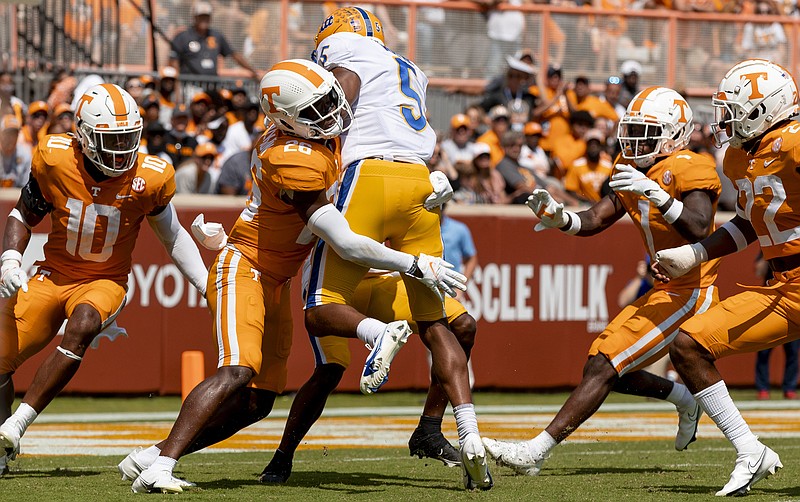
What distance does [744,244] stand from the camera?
6.06 m

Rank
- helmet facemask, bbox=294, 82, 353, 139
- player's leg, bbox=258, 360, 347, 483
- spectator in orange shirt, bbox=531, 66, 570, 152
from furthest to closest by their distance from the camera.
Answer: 1. spectator in orange shirt, bbox=531, 66, 570, 152
2. player's leg, bbox=258, 360, 347, 483
3. helmet facemask, bbox=294, 82, 353, 139

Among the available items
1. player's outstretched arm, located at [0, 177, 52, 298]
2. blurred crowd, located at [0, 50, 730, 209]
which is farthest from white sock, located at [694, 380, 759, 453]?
blurred crowd, located at [0, 50, 730, 209]

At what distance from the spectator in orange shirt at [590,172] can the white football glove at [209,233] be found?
7.52 metres

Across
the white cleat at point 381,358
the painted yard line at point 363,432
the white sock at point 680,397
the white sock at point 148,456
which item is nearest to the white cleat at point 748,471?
the white sock at point 680,397

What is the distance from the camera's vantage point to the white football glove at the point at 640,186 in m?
6.03

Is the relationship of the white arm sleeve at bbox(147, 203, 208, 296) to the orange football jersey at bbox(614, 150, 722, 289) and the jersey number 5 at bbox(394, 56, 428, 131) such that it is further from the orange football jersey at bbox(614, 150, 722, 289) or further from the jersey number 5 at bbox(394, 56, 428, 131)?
the orange football jersey at bbox(614, 150, 722, 289)

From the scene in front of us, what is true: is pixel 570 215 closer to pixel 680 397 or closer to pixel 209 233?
pixel 680 397

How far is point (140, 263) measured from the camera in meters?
11.1

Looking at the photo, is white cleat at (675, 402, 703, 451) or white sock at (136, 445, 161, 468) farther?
white cleat at (675, 402, 703, 451)

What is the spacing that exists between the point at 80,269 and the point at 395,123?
5.42 ft

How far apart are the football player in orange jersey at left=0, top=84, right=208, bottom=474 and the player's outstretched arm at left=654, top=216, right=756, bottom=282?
7.23 feet

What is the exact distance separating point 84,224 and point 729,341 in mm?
2995

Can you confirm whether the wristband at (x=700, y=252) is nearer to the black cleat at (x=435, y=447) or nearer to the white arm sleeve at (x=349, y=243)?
the white arm sleeve at (x=349, y=243)

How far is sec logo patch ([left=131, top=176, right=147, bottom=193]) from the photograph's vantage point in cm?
623
